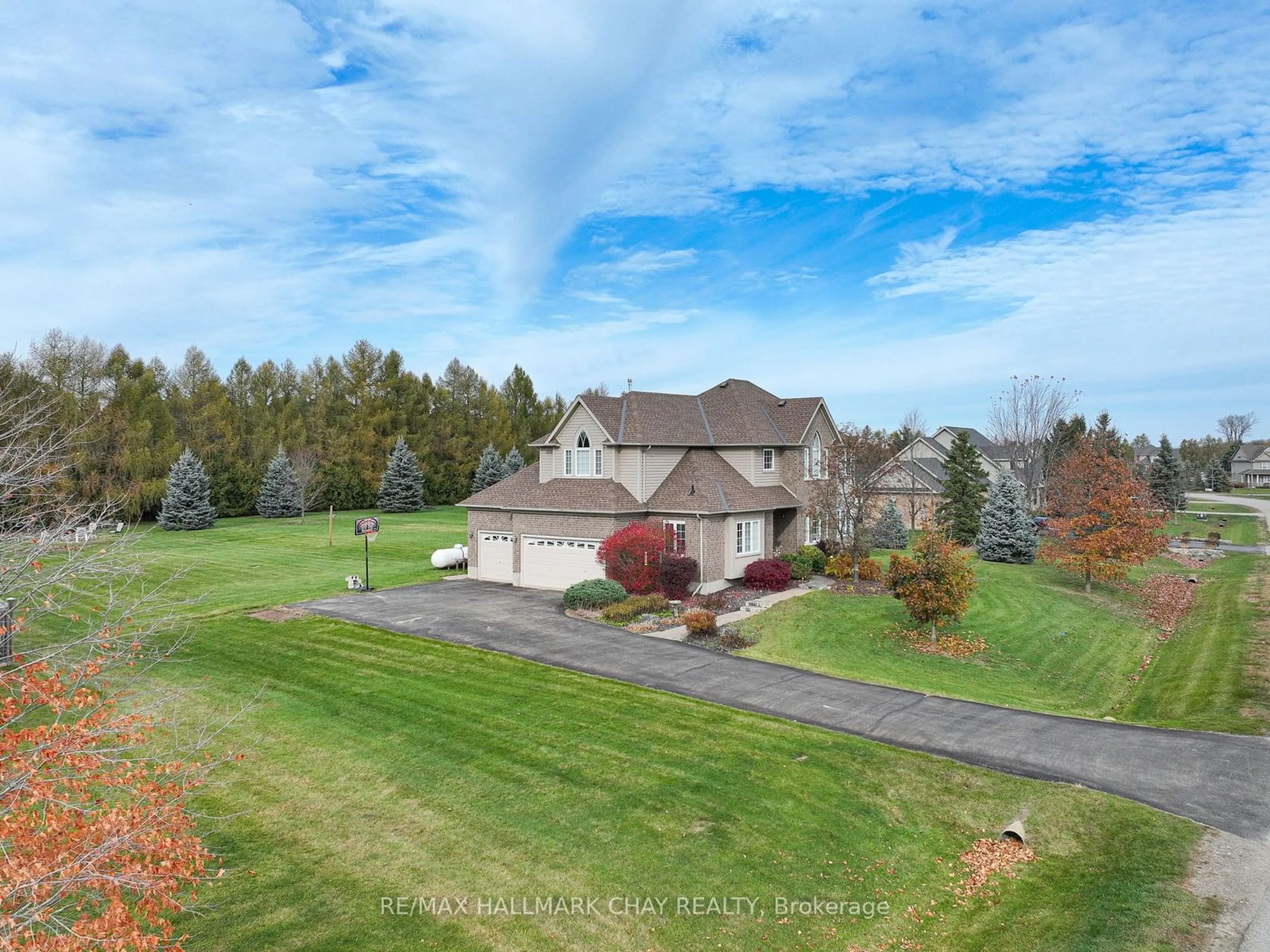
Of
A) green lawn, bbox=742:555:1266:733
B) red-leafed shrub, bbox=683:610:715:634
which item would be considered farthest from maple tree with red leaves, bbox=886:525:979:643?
red-leafed shrub, bbox=683:610:715:634

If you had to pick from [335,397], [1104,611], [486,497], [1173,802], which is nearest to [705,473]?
[486,497]

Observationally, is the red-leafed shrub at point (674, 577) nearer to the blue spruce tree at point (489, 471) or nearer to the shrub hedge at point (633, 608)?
the shrub hedge at point (633, 608)

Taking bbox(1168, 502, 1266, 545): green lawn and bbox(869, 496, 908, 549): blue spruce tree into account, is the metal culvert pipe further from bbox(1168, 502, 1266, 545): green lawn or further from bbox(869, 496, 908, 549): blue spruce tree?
bbox(1168, 502, 1266, 545): green lawn

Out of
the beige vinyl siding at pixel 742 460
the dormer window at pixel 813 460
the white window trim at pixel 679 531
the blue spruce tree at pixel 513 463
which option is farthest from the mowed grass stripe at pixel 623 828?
the blue spruce tree at pixel 513 463

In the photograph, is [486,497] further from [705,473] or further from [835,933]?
[835,933]

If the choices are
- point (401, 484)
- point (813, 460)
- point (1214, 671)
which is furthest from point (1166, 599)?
point (401, 484)

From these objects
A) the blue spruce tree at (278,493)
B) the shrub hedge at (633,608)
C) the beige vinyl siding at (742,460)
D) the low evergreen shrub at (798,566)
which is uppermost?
the beige vinyl siding at (742,460)

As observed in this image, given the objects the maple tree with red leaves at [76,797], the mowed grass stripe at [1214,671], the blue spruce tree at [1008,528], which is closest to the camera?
the maple tree with red leaves at [76,797]
